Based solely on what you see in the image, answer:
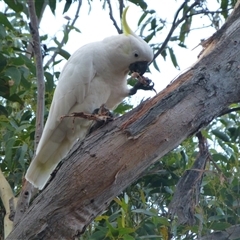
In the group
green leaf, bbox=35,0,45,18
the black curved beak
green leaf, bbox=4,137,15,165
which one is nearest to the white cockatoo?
the black curved beak

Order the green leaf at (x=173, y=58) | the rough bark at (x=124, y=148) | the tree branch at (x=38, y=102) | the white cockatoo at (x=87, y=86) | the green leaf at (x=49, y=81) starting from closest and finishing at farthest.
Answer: the rough bark at (x=124, y=148)
the tree branch at (x=38, y=102)
the white cockatoo at (x=87, y=86)
the green leaf at (x=49, y=81)
the green leaf at (x=173, y=58)

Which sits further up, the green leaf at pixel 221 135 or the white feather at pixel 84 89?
the white feather at pixel 84 89

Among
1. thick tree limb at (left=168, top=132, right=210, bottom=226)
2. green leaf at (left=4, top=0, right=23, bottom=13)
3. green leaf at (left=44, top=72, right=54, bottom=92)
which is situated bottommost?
thick tree limb at (left=168, top=132, right=210, bottom=226)

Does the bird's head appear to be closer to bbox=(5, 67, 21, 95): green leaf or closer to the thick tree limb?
bbox=(5, 67, 21, 95): green leaf

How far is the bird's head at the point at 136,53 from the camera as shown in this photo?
242cm

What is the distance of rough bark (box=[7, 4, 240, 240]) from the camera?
61.0 inches

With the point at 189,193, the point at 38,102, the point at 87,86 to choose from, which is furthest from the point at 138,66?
the point at 189,193

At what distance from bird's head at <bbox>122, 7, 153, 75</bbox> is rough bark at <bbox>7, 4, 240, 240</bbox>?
74 centimetres

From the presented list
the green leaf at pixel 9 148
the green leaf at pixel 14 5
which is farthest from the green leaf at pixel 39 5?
the green leaf at pixel 9 148

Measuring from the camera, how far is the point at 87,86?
2.35m

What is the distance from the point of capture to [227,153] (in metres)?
2.21

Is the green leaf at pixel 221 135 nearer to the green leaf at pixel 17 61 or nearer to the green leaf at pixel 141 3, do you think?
the green leaf at pixel 141 3


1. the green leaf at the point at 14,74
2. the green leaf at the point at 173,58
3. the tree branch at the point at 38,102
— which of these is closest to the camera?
the tree branch at the point at 38,102

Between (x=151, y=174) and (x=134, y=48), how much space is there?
584 mm
